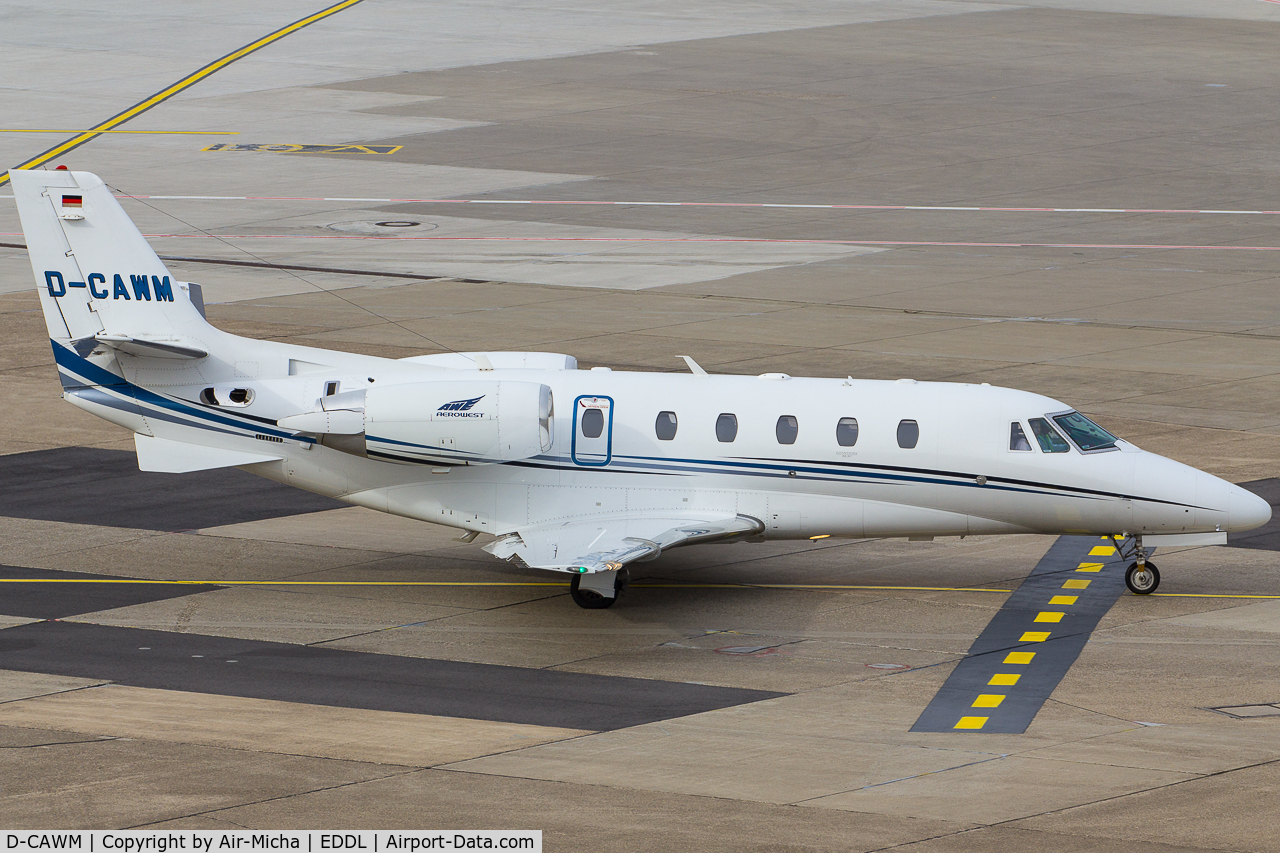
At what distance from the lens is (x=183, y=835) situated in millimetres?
20109

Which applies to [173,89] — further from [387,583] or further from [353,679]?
[353,679]

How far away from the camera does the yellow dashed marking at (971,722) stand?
940 inches

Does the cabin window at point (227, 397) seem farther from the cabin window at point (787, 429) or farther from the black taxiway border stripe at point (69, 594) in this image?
the cabin window at point (787, 429)

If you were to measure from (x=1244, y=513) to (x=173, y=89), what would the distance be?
70899 mm

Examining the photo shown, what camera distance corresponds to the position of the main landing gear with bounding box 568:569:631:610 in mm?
29016

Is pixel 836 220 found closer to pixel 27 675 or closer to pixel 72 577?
pixel 72 577

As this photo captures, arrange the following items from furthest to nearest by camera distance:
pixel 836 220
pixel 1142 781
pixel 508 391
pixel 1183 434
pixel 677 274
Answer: pixel 836 220
pixel 677 274
pixel 1183 434
pixel 508 391
pixel 1142 781

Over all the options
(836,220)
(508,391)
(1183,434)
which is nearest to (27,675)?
(508,391)

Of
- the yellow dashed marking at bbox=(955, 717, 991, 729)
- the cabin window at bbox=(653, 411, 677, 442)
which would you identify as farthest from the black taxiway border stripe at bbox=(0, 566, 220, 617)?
the yellow dashed marking at bbox=(955, 717, 991, 729)

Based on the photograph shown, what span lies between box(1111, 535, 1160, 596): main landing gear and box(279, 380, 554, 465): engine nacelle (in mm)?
9064

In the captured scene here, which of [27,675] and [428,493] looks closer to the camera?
[27,675]

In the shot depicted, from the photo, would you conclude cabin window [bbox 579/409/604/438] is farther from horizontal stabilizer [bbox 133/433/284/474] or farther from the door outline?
horizontal stabilizer [bbox 133/433/284/474]

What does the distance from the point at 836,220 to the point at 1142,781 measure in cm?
4478

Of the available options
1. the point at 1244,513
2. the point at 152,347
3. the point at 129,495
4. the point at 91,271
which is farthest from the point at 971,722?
the point at 129,495
